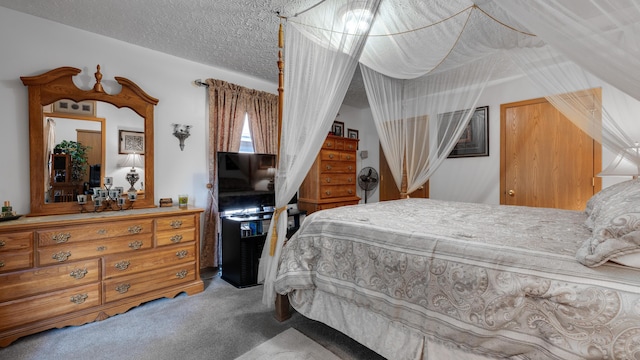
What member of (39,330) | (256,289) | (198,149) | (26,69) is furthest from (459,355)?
(26,69)

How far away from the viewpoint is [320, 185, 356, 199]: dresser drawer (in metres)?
3.93

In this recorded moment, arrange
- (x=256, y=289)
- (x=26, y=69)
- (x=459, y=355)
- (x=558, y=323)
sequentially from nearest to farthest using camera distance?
(x=558, y=323) → (x=459, y=355) → (x=26, y=69) → (x=256, y=289)

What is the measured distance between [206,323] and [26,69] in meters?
2.76

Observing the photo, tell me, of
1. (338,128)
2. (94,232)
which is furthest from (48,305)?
(338,128)

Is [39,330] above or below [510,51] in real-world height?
below

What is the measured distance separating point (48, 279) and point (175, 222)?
3.16ft

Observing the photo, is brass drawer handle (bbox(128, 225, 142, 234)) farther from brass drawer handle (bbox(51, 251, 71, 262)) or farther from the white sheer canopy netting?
the white sheer canopy netting

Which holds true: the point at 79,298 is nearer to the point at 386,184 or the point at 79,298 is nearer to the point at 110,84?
the point at 110,84

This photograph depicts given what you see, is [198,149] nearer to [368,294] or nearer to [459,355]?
[368,294]

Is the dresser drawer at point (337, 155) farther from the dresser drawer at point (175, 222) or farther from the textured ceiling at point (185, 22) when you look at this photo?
the dresser drawer at point (175, 222)

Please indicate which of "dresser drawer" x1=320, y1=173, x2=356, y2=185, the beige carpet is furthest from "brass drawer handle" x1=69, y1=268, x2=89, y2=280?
"dresser drawer" x1=320, y1=173, x2=356, y2=185

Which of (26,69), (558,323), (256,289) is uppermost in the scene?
(26,69)

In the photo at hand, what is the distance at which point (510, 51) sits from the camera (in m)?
2.20

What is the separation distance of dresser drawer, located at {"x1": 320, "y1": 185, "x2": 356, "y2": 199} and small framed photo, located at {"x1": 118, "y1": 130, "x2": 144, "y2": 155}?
2.26 metres
